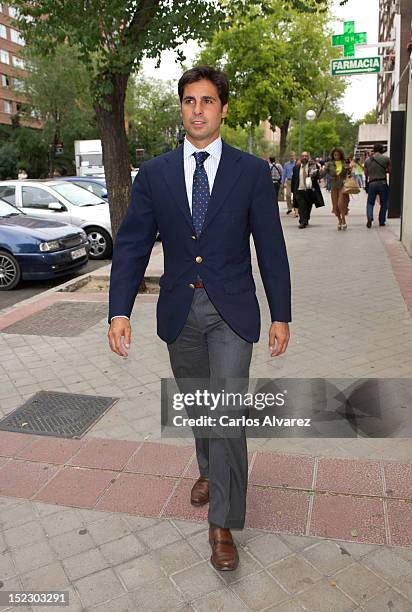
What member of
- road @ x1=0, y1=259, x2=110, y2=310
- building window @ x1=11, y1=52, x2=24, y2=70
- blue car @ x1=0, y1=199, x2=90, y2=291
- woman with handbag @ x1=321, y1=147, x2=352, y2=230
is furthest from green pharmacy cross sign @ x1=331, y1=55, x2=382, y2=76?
building window @ x1=11, y1=52, x2=24, y2=70

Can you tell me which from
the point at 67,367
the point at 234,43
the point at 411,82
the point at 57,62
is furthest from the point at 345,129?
the point at 67,367

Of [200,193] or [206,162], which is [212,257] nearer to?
[200,193]

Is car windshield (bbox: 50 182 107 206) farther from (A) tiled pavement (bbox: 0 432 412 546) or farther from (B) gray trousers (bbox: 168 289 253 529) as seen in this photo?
(B) gray trousers (bbox: 168 289 253 529)

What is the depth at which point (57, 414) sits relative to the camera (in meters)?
4.32

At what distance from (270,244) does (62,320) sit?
15.3ft

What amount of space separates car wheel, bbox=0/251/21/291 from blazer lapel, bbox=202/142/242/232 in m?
7.18

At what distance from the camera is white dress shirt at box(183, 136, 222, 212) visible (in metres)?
2.63

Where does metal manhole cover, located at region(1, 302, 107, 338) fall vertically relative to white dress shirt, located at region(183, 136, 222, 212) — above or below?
below

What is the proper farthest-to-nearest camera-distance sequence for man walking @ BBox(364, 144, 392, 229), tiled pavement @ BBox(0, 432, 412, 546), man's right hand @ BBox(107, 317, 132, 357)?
man walking @ BBox(364, 144, 392, 229) → tiled pavement @ BBox(0, 432, 412, 546) → man's right hand @ BBox(107, 317, 132, 357)

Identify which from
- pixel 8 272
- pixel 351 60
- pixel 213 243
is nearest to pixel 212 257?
pixel 213 243

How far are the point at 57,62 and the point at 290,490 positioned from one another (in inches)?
1689

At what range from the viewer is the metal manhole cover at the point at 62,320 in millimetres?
6441

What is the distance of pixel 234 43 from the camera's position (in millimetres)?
21141

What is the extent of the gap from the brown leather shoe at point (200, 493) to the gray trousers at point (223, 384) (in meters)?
0.43
